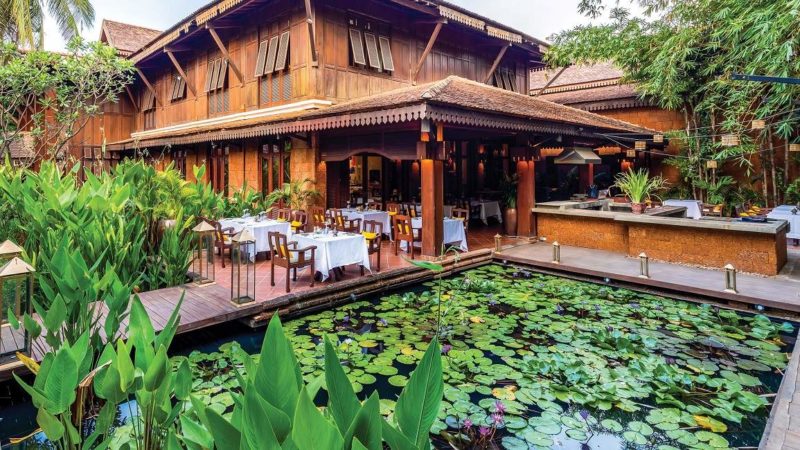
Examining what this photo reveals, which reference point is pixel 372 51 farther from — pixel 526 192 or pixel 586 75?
pixel 586 75

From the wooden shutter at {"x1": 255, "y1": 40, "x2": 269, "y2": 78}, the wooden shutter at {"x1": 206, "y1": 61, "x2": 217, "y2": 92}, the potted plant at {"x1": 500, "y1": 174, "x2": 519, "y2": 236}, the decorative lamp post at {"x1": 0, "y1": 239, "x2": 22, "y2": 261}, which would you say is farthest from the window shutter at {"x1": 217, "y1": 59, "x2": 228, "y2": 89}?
the decorative lamp post at {"x1": 0, "y1": 239, "x2": 22, "y2": 261}

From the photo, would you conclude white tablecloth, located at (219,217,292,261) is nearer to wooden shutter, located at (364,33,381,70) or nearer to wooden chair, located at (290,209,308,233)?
wooden chair, located at (290,209,308,233)

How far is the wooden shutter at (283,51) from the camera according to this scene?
12172 millimetres

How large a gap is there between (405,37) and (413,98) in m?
7.18

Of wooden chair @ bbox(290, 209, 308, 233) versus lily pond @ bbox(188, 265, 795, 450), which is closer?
lily pond @ bbox(188, 265, 795, 450)

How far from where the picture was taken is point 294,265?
6.46 metres

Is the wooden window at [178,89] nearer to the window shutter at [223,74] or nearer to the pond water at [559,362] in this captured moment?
the window shutter at [223,74]

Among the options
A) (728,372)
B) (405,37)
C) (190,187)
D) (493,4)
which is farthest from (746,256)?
(493,4)

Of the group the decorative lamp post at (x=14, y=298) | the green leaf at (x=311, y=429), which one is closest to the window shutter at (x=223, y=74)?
the decorative lamp post at (x=14, y=298)

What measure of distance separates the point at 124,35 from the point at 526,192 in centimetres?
2159

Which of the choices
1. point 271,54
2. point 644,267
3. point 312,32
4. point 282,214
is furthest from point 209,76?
point 644,267

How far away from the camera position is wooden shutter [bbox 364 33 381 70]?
40.9ft

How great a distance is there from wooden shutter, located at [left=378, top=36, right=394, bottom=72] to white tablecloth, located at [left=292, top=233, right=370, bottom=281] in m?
7.46

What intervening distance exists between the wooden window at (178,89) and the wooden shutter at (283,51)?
686 cm
